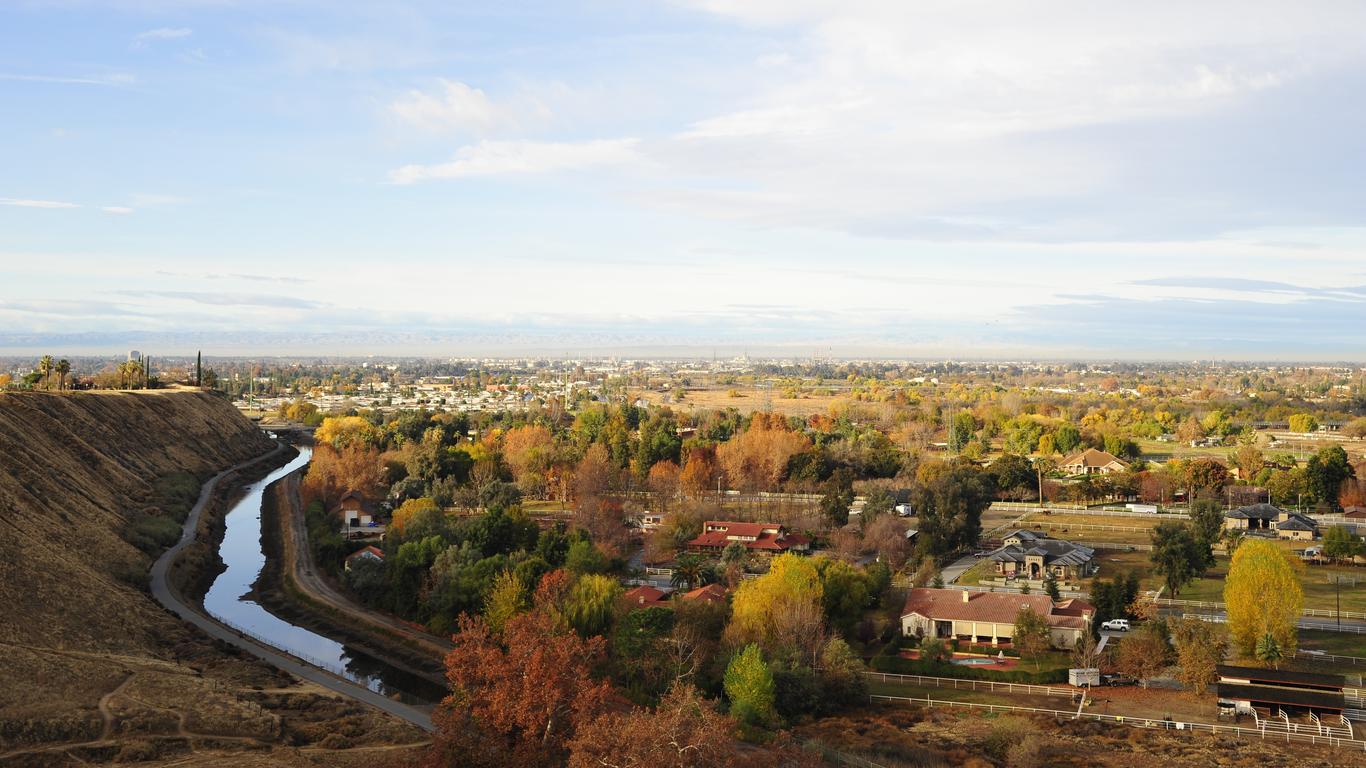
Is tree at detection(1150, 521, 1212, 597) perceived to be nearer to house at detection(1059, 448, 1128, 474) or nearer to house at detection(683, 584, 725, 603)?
house at detection(683, 584, 725, 603)

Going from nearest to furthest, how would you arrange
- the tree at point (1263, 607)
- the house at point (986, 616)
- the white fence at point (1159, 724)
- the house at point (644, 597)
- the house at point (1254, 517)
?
1. the white fence at point (1159, 724)
2. the tree at point (1263, 607)
3. the house at point (986, 616)
4. the house at point (644, 597)
5. the house at point (1254, 517)

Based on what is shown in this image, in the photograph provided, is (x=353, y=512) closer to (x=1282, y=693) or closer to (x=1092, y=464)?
(x=1282, y=693)

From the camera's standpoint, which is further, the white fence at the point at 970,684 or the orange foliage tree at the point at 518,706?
the white fence at the point at 970,684

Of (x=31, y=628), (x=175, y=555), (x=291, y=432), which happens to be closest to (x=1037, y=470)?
(x=175, y=555)

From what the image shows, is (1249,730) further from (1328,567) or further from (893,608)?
(1328,567)

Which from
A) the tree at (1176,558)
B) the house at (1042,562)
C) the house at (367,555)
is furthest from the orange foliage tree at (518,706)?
the house at (1042,562)

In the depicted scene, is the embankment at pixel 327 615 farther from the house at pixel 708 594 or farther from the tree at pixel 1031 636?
the tree at pixel 1031 636

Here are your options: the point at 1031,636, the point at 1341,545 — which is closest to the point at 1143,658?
the point at 1031,636

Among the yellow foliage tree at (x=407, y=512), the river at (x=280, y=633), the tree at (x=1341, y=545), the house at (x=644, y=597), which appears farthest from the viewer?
the yellow foliage tree at (x=407, y=512)
